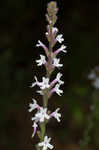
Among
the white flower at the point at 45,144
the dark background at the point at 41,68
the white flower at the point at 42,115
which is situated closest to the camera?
the white flower at the point at 42,115

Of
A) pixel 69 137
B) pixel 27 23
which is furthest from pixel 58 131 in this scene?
pixel 27 23

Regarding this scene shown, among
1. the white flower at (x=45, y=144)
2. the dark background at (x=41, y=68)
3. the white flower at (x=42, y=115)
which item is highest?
the dark background at (x=41, y=68)

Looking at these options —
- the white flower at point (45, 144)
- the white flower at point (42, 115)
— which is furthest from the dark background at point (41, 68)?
the white flower at point (42, 115)

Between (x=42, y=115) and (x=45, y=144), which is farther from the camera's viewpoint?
(x=45, y=144)

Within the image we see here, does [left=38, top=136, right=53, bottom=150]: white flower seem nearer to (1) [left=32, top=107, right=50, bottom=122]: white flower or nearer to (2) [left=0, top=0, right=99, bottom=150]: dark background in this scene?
(1) [left=32, top=107, right=50, bottom=122]: white flower

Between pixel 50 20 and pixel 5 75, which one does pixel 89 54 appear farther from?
pixel 50 20

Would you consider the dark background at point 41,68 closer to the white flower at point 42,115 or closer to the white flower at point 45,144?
the white flower at point 45,144

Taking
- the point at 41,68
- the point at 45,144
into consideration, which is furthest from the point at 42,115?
the point at 41,68

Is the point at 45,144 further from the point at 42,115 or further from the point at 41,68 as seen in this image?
the point at 41,68
